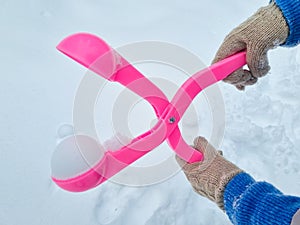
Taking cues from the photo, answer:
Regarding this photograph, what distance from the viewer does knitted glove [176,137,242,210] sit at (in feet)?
2.39

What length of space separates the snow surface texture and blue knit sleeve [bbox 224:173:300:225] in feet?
0.94

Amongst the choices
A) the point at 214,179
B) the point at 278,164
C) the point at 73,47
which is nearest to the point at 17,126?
the point at 73,47

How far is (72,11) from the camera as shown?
122cm

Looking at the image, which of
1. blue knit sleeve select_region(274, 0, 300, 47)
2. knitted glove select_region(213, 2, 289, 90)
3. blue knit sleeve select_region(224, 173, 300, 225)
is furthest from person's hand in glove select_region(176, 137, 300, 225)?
blue knit sleeve select_region(274, 0, 300, 47)

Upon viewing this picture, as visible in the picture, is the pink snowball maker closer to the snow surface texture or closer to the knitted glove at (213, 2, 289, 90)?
the knitted glove at (213, 2, 289, 90)

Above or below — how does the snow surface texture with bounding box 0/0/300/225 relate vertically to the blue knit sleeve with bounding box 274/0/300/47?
below

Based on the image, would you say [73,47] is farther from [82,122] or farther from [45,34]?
[45,34]

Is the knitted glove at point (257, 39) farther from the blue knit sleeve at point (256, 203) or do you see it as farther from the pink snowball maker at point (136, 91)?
the blue knit sleeve at point (256, 203)

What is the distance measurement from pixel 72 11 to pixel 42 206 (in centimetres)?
64

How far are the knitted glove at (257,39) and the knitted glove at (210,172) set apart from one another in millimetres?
161

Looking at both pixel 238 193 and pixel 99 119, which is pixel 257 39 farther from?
pixel 99 119

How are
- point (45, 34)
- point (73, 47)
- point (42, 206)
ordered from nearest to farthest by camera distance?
point (73, 47)
point (42, 206)
point (45, 34)

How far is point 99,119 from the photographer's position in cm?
100

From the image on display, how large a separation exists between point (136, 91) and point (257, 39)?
26 centimetres
